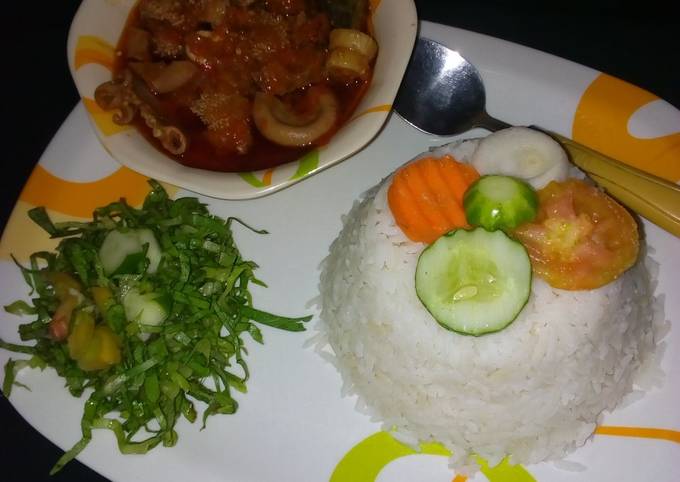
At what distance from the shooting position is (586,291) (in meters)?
2.50

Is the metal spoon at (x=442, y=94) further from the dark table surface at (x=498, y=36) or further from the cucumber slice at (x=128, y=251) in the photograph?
the cucumber slice at (x=128, y=251)

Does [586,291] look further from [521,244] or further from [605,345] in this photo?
→ [521,244]

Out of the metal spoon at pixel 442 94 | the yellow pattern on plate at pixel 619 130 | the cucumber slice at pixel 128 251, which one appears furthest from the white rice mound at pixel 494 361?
the cucumber slice at pixel 128 251

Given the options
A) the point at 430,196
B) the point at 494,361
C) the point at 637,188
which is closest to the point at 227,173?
the point at 430,196

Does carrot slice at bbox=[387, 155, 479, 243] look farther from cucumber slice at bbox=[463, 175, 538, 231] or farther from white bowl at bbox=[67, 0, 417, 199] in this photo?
white bowl at bbox=[67, 0, 417, 199]

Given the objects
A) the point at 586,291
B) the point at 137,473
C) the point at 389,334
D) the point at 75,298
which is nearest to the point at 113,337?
the point at 75,298

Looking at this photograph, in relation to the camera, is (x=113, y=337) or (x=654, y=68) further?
(x=654, y=68)

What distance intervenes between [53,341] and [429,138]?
182 centimetres

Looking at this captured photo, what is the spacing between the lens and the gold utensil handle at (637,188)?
104 inches

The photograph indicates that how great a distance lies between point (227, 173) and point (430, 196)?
784 millimetres

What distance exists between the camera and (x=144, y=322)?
8.80 feet

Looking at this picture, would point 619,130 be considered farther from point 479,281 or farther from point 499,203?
point 479,281

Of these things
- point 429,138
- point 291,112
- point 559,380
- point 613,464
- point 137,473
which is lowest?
point 137,473

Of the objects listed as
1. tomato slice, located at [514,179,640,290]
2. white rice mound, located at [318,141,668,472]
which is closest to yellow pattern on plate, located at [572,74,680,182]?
white rice mound, located at [318,141,668,472]
